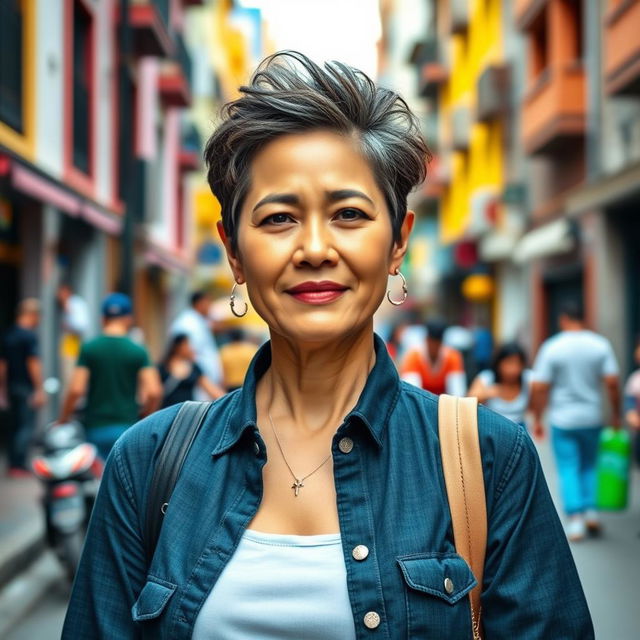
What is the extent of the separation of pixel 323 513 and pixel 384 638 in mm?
253

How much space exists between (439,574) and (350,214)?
67cm

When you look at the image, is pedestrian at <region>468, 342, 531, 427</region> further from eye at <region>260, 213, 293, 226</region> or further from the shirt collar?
eye at <region>260, 213, 293, 226</region>

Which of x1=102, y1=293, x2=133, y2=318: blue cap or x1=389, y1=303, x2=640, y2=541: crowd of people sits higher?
x1=102, y1=293, x2=133, y2=318: blue cap

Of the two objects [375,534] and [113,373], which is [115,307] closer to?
[113,373]

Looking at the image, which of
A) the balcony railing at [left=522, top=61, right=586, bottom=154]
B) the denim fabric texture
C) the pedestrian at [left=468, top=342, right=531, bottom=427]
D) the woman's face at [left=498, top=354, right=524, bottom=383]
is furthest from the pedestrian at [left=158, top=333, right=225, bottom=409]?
the balcony railing at [left=522, top=61, right=586, bottom=154]

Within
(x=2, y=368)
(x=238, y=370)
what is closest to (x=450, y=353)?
(x=238, y=370)

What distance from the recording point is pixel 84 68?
16688 mm

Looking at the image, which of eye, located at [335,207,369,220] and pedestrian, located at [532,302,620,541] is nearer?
eye, located at [335,207,369,220]

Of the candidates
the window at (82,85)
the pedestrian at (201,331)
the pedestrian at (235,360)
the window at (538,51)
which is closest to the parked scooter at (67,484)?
the pedestrian at (235,360)

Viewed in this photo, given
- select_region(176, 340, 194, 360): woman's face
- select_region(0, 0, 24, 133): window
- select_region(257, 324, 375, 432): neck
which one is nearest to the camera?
select_region(257, 324, 375, 432): neck

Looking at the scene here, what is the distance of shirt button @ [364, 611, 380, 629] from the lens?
182cm

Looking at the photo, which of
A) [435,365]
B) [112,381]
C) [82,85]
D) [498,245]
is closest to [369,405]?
[112,381]

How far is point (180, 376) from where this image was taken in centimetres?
880

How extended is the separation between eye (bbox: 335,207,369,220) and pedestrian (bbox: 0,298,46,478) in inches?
405
